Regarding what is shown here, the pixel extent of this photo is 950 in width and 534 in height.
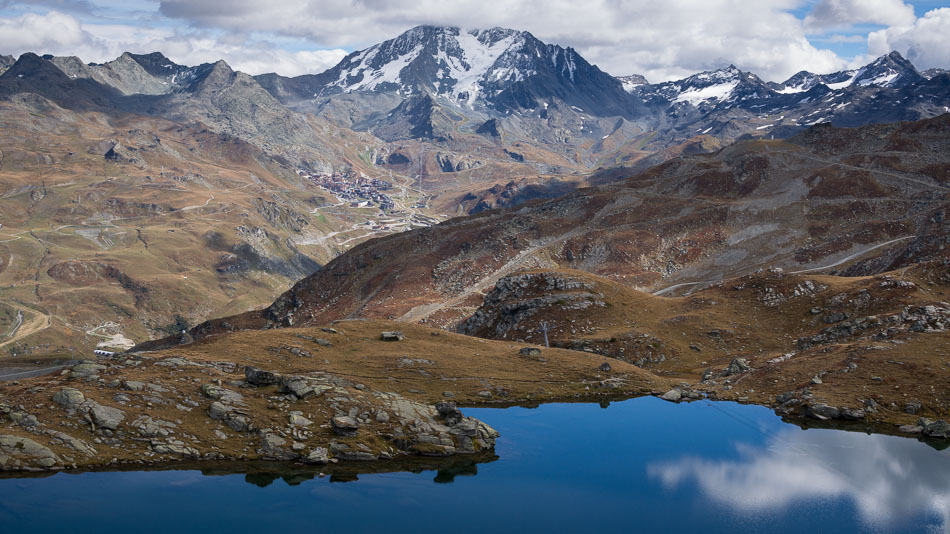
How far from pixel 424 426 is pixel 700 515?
1005 inches

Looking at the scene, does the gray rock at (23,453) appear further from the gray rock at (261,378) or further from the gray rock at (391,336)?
the gray rock at (391,336)

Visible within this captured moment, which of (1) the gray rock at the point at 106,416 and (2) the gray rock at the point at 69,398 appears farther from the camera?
(2) the gray rock at the point at 69,398

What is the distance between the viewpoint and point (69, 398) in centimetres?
5834

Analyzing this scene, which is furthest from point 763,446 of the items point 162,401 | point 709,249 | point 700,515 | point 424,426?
point 709,249

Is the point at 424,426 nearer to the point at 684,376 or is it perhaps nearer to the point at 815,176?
the point at 684,376

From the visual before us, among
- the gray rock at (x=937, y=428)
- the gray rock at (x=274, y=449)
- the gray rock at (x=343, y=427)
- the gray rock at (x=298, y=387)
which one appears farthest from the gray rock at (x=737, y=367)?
the gray rock at (x=274, y=449)

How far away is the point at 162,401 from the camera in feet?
201

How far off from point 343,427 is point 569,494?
20921 millimetres

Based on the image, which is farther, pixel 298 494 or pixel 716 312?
pixel 716 312

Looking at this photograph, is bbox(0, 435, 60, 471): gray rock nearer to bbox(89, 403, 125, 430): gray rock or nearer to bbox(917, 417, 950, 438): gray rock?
bbox(89, 403, 125, 430): gray rock

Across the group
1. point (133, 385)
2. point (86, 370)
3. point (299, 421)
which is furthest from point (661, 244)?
point (86, 370)

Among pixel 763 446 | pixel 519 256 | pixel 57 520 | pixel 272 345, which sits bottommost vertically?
pixel 57 520

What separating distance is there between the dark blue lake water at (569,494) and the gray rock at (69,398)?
7362 mm

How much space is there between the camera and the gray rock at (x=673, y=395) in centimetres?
7581
